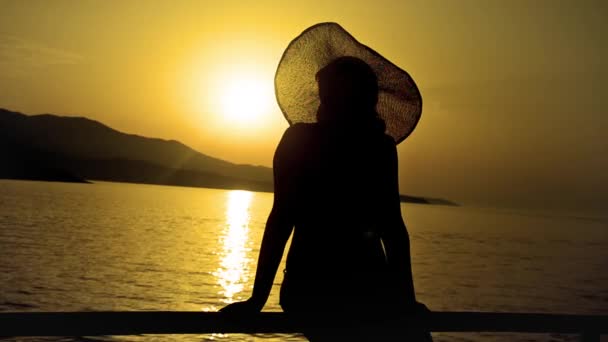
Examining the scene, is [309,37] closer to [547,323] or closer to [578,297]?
[547,323]

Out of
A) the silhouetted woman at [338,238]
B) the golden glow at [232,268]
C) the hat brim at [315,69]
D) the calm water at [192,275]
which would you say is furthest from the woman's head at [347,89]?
the golden glow at [232,268]

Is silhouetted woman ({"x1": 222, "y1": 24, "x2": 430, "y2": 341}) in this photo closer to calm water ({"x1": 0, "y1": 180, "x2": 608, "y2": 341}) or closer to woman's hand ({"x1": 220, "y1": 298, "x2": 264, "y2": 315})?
woman's hand ({"x1": 220, "y1": 298, "x2": 264, "y2": 315})

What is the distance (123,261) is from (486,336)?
3372cm

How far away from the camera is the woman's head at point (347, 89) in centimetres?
273

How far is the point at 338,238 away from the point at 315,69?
872 mm

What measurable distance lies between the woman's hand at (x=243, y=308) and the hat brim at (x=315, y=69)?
0.95 m

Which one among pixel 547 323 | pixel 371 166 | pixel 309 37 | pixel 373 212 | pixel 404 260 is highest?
pixel 309 37

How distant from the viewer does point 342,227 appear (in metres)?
2.65

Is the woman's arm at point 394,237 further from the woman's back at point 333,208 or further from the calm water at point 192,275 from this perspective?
the calm water at point 192,275

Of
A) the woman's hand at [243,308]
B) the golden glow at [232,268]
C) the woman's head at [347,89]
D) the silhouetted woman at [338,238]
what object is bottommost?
the golden glow at [232,268]

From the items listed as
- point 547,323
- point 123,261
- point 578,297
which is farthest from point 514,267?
point 547,323

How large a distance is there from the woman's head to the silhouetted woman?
0.10 metres

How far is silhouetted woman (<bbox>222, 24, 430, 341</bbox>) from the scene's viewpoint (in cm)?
264

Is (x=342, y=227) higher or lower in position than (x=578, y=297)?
higher
